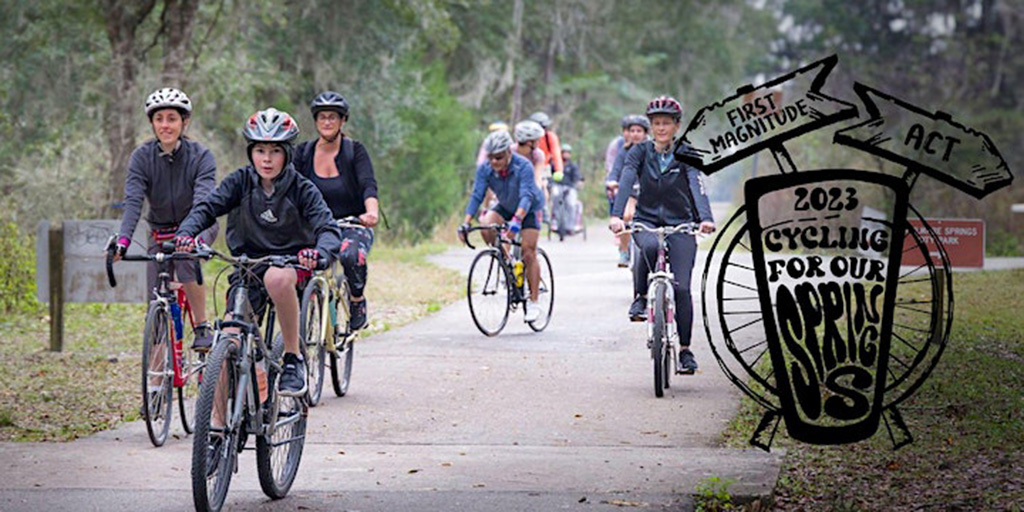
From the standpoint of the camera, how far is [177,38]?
22.4 m

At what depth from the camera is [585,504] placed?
7.38m

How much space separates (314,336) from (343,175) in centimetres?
139

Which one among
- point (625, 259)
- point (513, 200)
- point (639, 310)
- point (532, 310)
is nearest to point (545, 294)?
point (532, 310)

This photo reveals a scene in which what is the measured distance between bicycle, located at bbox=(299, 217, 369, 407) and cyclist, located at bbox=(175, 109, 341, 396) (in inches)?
60.4

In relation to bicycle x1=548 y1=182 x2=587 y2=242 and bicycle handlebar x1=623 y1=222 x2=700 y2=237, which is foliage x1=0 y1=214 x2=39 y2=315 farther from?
bicycle x1=548 y1=182 x2=587 y2=242

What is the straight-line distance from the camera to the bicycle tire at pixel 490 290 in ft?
47.8

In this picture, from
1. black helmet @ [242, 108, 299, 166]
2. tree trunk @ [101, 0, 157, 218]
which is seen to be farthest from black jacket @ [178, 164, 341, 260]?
tree trunk @ [101, 0, 157, 218]

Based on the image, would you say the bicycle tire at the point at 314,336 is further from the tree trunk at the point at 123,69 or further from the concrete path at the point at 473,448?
the tree trunk at the point at 123,69

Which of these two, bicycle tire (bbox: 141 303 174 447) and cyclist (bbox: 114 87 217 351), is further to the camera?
cyclist (bbox: 114 87 217 351)

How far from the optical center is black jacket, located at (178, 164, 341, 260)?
26.2 feet

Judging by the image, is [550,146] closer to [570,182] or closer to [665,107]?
[570,182]

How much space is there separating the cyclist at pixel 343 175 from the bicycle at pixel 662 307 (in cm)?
185

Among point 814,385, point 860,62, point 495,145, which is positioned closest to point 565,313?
point 495,145

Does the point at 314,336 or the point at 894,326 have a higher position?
the point at 314,336
